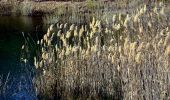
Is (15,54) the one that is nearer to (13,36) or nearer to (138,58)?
(13,36)

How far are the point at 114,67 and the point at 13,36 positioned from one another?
33.3ft

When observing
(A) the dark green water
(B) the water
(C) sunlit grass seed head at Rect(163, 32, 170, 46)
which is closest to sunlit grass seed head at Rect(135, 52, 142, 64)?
(C) sunlit grass seed head at Rect(163, 32, 170, 46)

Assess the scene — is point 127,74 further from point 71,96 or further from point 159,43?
point 71,96

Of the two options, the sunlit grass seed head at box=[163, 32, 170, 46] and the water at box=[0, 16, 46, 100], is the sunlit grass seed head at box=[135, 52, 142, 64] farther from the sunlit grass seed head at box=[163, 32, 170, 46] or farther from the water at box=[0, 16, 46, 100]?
the water at box=[0, 16, 46, 100]

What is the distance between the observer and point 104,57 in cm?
797

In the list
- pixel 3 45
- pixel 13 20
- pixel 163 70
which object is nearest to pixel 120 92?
pixel 163 70

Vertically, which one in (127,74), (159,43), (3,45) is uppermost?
(159,43)

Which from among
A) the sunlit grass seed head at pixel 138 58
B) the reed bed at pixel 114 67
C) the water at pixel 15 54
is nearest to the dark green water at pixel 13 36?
the water at pixel 15 54

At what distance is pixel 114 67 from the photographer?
7.75m

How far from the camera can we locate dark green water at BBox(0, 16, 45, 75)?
12.6 metres

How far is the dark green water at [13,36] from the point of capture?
12552 millimetres

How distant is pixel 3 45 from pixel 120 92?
354 inches

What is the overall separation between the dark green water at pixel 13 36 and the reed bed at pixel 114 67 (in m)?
3.22

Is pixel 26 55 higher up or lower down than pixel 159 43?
lower down
